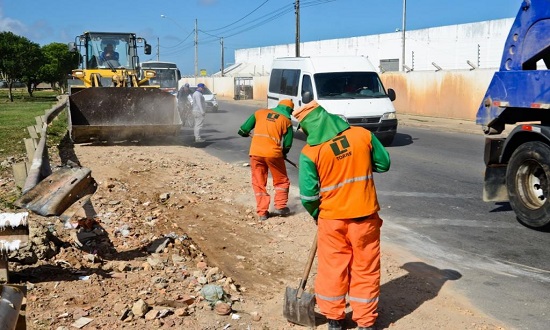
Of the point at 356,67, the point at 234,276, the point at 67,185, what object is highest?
the point at 356,67

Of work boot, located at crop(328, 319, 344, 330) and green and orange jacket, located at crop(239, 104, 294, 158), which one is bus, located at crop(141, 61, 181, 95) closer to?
green and orange jacket, located at crop(239, 104, 294, 158)

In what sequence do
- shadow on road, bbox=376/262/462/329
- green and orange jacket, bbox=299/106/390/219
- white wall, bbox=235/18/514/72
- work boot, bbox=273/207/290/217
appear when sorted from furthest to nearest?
white wall, bbox=235/18/514/72 → work boot, bbox=273/207/290/217 → shadow on road, bbox=376/262/462/329 → green and orange jacket, bbox=299/106/390/219

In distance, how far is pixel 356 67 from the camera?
626 inches

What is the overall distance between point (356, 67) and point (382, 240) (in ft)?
31.7

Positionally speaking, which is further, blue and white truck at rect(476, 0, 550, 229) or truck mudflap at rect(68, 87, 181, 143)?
truck mudflap at rect(68, 87, 181, 143)

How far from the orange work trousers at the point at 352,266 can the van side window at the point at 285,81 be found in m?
12.1

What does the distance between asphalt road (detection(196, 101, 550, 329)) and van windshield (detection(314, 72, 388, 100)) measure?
230 centimetres


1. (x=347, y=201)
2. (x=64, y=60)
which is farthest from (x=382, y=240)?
(x=64, y=60)

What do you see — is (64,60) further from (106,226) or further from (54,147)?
(106,226)

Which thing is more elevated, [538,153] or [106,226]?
[538,153]

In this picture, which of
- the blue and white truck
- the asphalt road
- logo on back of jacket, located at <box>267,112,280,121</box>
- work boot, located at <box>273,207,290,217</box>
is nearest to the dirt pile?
work boot, located at <box>273,207,290,217</box>

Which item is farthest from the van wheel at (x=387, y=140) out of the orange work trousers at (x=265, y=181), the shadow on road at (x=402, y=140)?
the orange work trousers at (x=265, y=181)

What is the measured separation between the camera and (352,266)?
14.1ft

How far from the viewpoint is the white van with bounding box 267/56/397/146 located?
1491 cm
